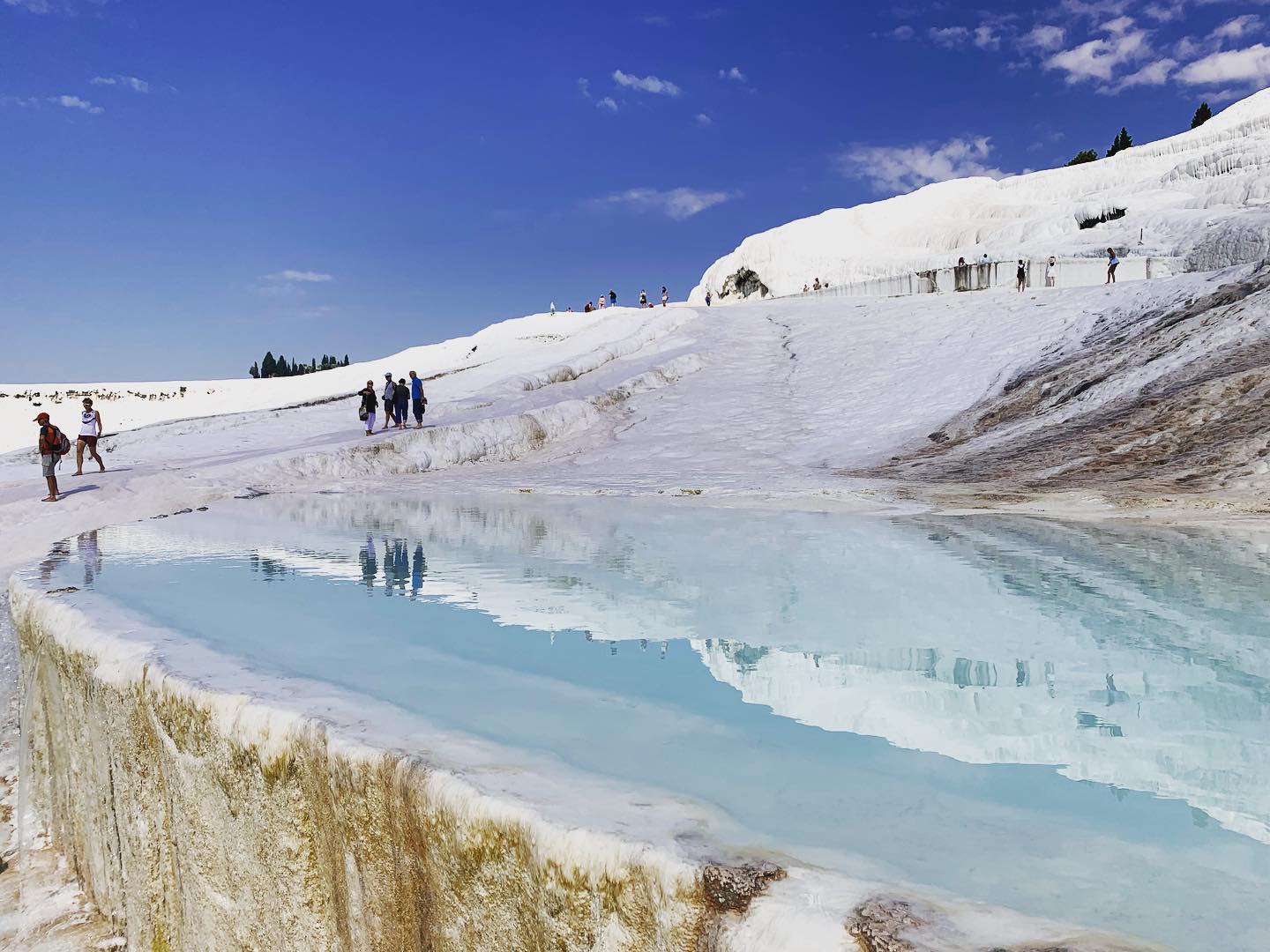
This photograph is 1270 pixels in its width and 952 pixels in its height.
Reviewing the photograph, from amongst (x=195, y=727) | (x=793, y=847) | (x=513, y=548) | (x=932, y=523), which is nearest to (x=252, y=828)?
(x=195, y=727)

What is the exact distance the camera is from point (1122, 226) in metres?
29.6

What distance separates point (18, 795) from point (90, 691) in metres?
2.81

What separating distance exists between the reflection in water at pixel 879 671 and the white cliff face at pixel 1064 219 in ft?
67.6

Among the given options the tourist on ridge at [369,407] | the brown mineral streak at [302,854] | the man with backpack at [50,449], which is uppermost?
the tourist on ridge at [369,407]

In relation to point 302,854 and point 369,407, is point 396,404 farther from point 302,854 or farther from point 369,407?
point 302,854

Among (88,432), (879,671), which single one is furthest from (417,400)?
(879,671)

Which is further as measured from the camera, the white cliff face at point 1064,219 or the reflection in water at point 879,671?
the white cliff face at point 1064,219

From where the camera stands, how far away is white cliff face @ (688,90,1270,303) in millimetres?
27281

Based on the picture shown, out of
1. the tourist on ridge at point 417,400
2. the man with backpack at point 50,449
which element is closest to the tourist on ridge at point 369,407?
the tourist on ridge at point 417,400

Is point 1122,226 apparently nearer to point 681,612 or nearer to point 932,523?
point 932,523

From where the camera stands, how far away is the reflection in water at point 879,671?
2.60 metres

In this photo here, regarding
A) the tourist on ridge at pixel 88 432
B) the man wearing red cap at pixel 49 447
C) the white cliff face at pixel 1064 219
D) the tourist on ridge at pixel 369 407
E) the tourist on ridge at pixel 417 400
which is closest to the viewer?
the man wearing red cap at pixel 49 447

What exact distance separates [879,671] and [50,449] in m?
11.8

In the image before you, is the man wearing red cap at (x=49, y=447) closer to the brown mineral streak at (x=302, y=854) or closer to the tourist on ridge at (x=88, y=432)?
the tourist on ridge at (x=88, y=432)
